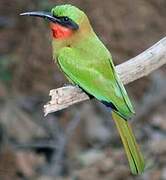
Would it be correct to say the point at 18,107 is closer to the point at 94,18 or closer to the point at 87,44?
the point at 94,18

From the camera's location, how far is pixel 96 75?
516 cm

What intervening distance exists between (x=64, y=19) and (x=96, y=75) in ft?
1.25

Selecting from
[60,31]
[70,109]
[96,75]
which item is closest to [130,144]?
[96,75]

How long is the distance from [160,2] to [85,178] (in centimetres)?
224

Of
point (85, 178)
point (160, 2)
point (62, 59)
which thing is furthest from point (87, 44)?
point (160, 2)

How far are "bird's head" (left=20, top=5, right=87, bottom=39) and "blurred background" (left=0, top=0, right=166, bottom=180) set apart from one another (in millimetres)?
2420

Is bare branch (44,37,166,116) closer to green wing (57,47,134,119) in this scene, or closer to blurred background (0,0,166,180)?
green wing (57,47,134,119)

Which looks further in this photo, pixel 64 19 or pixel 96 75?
pixel 96 75

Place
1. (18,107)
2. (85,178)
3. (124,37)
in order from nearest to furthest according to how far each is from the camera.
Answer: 1. (85,178)
2. (18,107)
3. (124,37)

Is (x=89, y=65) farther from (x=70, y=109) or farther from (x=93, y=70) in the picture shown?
(x=70, y=109)

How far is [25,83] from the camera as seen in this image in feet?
29.0

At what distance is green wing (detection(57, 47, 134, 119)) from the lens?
16.6 feet

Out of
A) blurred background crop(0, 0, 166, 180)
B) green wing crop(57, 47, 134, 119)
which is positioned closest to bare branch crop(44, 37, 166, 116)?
green wing crop(57, 47, 134, 119)

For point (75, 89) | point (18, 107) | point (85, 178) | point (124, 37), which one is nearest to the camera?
point (75, 89)
